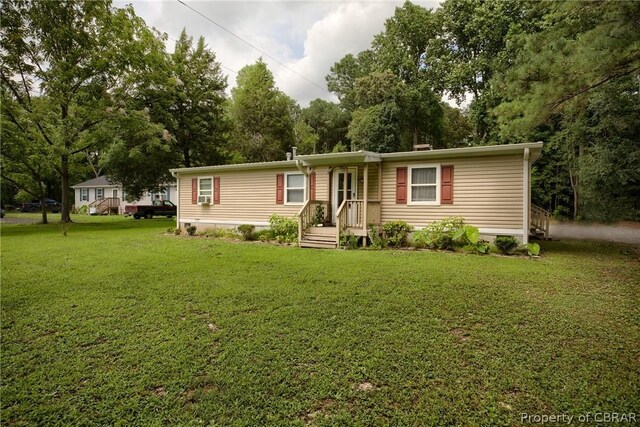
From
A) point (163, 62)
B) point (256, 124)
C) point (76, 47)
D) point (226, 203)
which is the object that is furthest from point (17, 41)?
point (256, 124)

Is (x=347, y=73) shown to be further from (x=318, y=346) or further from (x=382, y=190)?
(x=318, y=346)

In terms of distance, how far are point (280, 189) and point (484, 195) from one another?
6.43 m

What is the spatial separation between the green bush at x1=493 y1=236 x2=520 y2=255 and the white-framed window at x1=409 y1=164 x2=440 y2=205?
191 centimetres

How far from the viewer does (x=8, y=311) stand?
426cm

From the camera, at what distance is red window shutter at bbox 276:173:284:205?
38.2 ft

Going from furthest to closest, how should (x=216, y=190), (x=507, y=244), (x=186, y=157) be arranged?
(x=186, y=157) → (x=216, y=190) → (x=507, y=244)

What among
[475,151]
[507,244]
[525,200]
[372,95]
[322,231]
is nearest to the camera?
[507,244]

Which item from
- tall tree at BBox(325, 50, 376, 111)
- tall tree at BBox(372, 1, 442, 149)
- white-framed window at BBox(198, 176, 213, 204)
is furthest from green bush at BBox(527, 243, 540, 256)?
tall tree at BBox(325, 50, 376, 111)

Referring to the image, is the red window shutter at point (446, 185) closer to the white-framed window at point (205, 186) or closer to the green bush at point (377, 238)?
the green bush at point (377, 238)

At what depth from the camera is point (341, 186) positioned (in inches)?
431

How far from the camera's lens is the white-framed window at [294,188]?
11367 mm

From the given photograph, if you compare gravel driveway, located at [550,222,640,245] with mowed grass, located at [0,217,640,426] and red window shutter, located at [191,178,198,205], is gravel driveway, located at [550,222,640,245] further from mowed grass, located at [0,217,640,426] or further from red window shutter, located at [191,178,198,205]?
red window shutter, located at [191,178,198,205]

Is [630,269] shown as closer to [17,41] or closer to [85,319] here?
[85,319]

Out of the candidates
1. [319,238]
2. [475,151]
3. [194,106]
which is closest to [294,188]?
[319,238]
